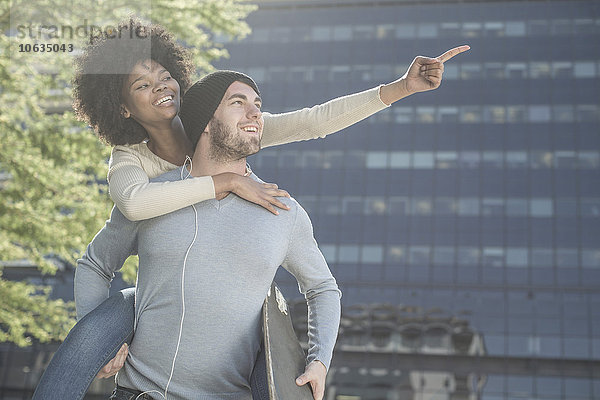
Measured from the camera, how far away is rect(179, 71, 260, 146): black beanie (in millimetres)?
2822

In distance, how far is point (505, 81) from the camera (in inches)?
1838

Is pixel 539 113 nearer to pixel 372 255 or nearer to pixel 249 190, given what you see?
pixel 372 255

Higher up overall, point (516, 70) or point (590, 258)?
point (516, 70)

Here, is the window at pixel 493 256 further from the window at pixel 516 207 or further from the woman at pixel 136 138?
the woman at pixel 136 138

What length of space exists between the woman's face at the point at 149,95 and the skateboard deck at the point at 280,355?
33.1 inches

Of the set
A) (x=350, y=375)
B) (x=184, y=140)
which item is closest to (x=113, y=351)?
(x=184, y=140)

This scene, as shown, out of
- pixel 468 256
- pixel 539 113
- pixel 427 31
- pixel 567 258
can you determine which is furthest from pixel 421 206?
pixel 427 31

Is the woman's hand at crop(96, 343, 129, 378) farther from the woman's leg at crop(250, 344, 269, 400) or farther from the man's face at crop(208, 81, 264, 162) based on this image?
the man's face at crop(208, 81, 264, 162)

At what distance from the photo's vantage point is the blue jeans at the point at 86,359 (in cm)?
241

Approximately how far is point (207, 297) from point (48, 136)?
6.56 meters

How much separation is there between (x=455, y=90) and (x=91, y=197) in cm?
4134

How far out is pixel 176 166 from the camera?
119 inches

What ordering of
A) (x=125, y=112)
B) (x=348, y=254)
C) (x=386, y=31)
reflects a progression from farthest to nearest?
(x=386, y=31) < (x=348, y=254) < (x=125, y=112)

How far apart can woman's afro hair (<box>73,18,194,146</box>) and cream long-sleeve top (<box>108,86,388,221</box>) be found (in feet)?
0.28
